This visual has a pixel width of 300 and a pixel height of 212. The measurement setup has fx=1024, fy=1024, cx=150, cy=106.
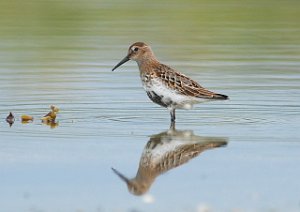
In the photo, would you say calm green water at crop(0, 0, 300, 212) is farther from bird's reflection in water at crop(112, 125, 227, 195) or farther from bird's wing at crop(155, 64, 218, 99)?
bird's wing at crop(155, 64, 218, 99)

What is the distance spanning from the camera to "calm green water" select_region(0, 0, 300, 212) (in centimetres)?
924

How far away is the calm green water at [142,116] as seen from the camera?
9.24 m

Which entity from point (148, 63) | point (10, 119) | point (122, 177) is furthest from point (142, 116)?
point (122, 177)

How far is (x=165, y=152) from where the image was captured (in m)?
11.1

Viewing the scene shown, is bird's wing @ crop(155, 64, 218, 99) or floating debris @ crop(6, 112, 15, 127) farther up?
bird's wing @ crop(155, 64, 218, 99)

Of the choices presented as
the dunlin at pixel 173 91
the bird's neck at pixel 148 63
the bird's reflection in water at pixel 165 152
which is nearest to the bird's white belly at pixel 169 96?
the dunlin at pixel 173 91

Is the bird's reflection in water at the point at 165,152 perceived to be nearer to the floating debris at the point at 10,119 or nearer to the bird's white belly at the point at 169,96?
the bird's white belly at the point at 169,96

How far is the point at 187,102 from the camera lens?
13.5 m

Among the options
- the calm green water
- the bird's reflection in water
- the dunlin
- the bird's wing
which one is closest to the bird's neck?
the dunlin

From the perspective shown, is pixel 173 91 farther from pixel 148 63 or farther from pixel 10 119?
pixel 10 119

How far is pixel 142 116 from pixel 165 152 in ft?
8.86

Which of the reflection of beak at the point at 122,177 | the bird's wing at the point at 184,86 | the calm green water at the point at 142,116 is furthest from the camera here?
the bird's wing at the point at 184,86

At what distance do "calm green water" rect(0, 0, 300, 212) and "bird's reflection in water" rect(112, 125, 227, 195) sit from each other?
1.4 inches

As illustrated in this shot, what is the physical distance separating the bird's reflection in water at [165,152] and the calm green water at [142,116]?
0.04 meters
